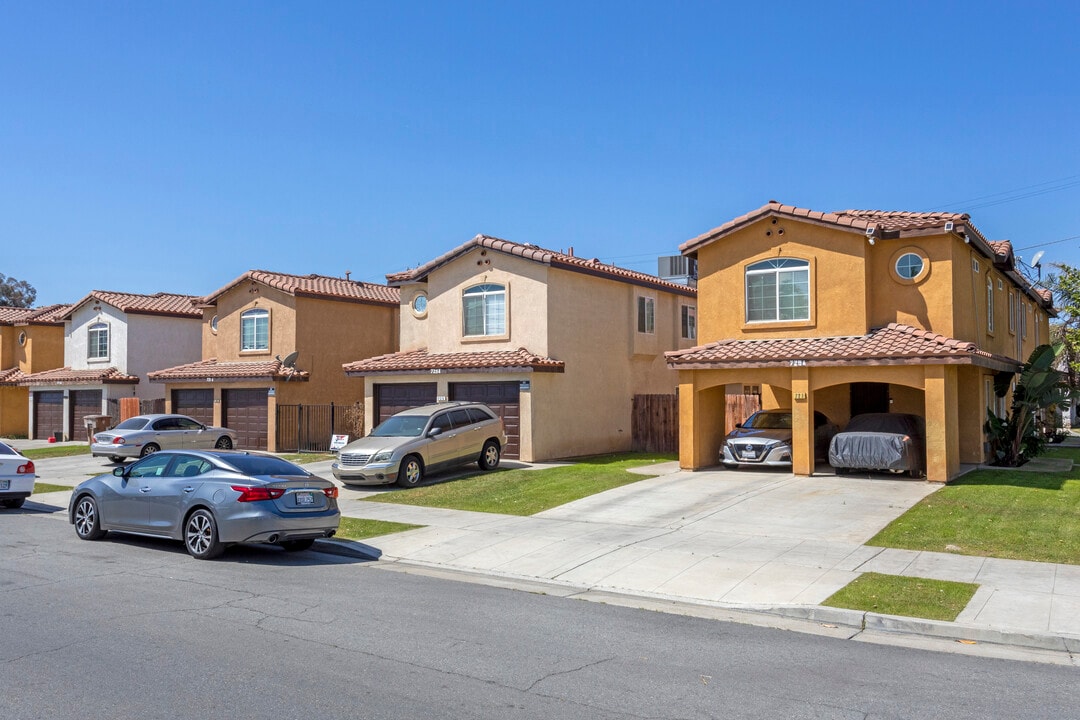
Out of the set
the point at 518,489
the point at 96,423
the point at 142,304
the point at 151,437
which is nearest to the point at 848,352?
the point at 518,489

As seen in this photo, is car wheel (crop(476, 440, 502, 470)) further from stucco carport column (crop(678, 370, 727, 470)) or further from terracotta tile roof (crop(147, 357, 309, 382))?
terracotta tile roof (crop(147, 357, 309, 382))

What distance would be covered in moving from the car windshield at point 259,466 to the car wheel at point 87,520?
2522 mm

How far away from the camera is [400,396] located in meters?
25.5

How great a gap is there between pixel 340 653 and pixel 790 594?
16.2 feet

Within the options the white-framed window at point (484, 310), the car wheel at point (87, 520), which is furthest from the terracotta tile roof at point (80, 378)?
the car wheel at point (87, 520)

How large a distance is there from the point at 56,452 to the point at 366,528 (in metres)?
20.9

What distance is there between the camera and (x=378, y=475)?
61.2 feet

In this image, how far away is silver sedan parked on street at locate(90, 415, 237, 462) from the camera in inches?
997

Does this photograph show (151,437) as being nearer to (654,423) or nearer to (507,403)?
(507,403)

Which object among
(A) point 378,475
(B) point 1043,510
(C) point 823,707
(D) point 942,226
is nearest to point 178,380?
(A) point 378,475

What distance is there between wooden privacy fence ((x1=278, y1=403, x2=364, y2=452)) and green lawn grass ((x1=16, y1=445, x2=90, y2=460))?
23.3ft

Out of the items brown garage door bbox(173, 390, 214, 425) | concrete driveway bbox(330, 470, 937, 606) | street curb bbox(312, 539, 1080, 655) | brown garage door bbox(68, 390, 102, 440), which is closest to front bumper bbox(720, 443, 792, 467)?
concrete driveway bbox(330, 470, 937, 606)

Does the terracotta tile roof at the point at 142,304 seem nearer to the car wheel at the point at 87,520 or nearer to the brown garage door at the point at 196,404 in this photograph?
the brown garage door at the point at 196,404

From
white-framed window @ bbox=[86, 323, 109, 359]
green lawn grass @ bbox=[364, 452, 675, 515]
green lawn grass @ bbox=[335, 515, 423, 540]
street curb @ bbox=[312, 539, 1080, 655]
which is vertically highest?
white-framed window @ bbox=[86, 323, 109, 359]
